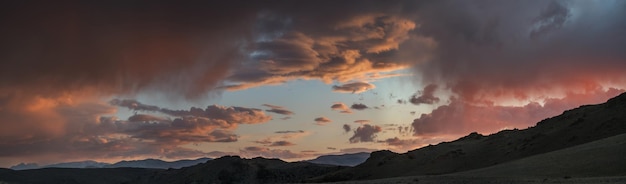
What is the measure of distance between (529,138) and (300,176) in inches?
2905

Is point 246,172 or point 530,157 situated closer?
point 530,157

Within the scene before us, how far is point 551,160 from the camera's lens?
6400 cm

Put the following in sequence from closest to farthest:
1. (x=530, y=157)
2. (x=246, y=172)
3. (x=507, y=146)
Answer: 1. (x=530, y=157)
2. (x=507, y=146)
3. (x=246, y=172)

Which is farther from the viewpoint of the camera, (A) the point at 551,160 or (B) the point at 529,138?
(B) the point at 529,138

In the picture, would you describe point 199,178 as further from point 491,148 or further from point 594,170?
point 594,170

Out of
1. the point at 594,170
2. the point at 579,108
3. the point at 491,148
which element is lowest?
the point at 594,170

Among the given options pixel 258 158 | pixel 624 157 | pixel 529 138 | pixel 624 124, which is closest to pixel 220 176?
pixel 258 158

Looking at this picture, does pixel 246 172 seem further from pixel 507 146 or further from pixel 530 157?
pixel 530 157

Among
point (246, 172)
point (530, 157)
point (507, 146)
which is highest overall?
point (246, 172)

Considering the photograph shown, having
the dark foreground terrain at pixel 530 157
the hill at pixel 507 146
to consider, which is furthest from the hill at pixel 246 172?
the hill at pixel 507 146

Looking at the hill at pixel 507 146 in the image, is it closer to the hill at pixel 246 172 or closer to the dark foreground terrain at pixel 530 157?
the dark foreground terrain at pixel 530 157

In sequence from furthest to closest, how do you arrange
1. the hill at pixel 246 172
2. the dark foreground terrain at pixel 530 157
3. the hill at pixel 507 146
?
1. the hill at pixel 246 172
2. the hill at pixel 507 146
3. the dark foreground terrain at pixel 530 157

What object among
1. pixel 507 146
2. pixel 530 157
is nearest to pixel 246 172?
pixel 507 146

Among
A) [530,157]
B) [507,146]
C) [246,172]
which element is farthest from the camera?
[246,172]
